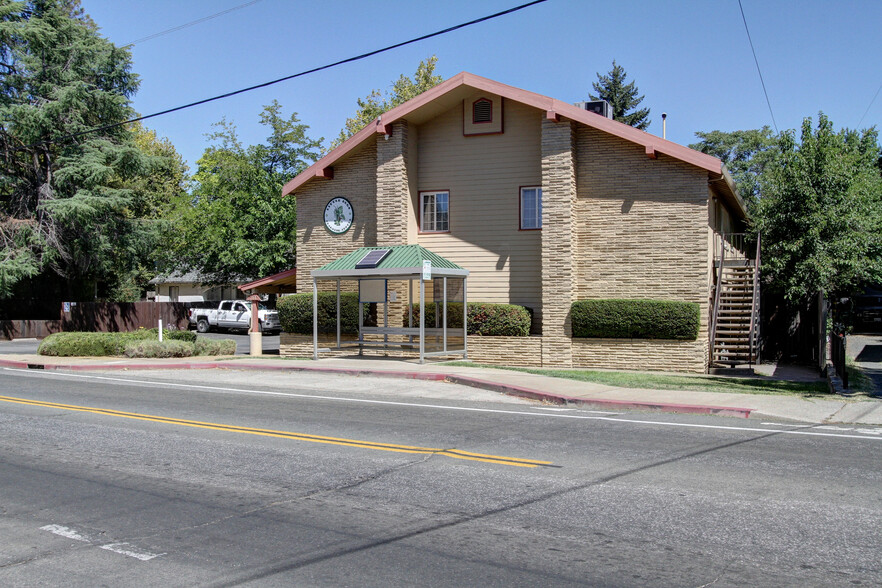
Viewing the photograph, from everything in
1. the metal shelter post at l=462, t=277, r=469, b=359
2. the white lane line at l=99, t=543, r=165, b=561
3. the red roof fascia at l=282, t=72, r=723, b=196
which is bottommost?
the white lane line at l=99, t=543, r=165, b=561

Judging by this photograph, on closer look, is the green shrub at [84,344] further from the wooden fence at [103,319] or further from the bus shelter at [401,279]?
the wooden fence at [103,319]

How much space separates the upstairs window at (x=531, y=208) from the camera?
22656 mm

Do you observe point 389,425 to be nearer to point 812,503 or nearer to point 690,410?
point 690,410

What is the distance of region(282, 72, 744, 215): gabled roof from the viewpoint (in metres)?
20.1

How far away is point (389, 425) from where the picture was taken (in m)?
11.3

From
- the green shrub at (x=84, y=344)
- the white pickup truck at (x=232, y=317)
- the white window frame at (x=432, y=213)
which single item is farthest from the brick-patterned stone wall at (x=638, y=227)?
the white pickup truck at (x=232, y=317)

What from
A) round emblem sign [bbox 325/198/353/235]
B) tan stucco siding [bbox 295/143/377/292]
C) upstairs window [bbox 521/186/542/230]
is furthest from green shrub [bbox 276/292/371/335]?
upstairs window [bbox 521/186/542/230]

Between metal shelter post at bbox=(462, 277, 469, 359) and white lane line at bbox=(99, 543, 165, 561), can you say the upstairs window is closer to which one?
metal shelter post at bbox=(462, 277, 469, 359)

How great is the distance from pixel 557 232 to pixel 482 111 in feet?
15.0

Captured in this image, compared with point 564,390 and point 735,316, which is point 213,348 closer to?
point 564,390

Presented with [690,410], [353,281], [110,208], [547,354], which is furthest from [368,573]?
[110,208]

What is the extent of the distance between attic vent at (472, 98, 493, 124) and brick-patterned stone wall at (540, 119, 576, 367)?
2228 millimetres

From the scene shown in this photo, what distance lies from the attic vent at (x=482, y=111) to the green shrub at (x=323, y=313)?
635 centimetres

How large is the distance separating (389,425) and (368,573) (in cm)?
602
